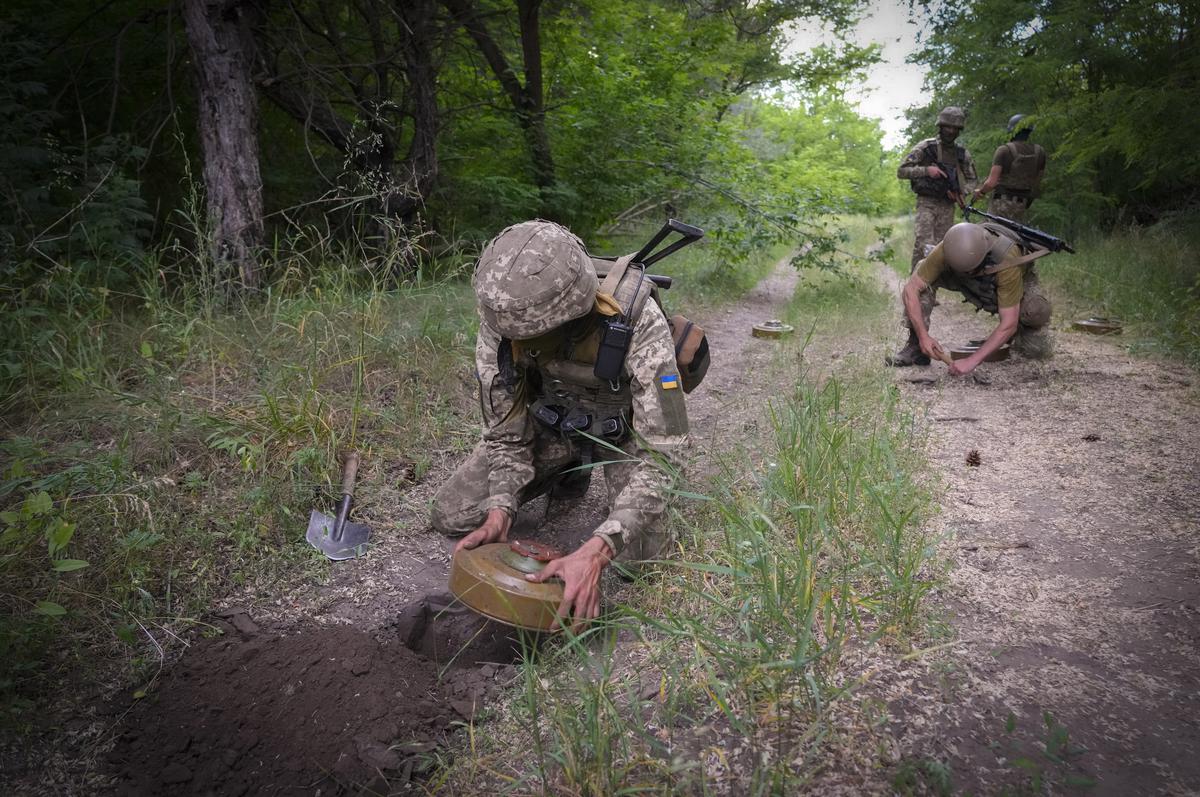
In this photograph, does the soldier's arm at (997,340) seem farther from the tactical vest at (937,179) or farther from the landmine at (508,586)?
the landmine at (508,586)

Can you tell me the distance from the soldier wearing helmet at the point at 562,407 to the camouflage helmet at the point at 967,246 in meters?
3.06

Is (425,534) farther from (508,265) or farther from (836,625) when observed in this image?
(836,625)

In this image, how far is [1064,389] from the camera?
4.40 m

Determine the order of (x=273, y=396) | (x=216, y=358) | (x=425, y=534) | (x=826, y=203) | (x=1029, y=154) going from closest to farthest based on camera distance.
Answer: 1. (x=425, y=534)
2. (x=273, y=396)
3. (x=216, y=358)
4. (x=1029, y=154)
5. (x=826, y=203)

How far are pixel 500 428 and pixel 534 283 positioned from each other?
0.76m

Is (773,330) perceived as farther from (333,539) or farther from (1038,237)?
(333,539)

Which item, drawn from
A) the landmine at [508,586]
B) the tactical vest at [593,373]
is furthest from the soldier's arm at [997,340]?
the landmine at [508,586]

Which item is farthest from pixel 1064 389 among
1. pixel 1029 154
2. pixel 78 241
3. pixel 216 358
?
pixel 78 241

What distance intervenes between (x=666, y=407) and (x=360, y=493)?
62.5 inches

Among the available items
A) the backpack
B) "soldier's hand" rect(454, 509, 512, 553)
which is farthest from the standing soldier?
"soldier's hand" rect(454, 509, 512, 553)

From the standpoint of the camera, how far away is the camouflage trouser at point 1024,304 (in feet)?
15.9

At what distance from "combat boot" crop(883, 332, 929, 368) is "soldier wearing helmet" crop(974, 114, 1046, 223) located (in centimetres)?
259

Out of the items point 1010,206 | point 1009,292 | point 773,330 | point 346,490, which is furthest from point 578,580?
point 1010,206

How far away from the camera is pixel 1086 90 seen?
857 centimetres
